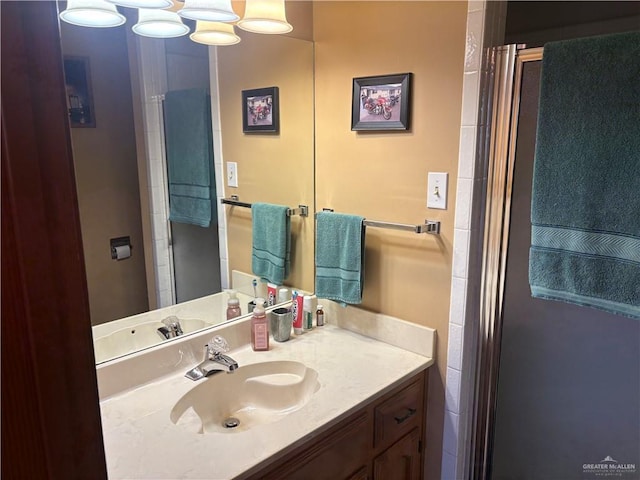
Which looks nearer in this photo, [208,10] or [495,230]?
[208,10]

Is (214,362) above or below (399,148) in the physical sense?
→ below

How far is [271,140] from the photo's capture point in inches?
71.1

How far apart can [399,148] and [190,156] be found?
2.35 feet

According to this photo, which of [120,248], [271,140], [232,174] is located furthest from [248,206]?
[120,248]

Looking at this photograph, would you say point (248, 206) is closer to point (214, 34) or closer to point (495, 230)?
point (214, 34)

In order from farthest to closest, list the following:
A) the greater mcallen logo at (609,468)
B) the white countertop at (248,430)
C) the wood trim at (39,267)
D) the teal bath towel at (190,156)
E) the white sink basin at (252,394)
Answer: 1. the greater mcallen logo at (609,468)
2. the teal bath towel at (190,156)
3. the white sink basin at (252,394)
4. the white countertop at (248,430)
5. the wood trim at (39,267)

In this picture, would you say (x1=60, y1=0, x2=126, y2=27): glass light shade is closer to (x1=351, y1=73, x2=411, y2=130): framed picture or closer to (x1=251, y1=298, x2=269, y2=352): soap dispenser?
(x1=351, y1=73, x2=411, y2=130): framed picture

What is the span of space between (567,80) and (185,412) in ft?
4.54

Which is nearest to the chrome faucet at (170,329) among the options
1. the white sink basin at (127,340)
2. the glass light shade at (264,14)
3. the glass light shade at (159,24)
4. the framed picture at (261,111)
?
the white sink basin at (127,340)

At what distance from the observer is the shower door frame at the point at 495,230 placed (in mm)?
1367

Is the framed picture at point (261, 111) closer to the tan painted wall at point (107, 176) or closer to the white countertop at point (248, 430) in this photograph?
the tan painted wall at point (107, 176)

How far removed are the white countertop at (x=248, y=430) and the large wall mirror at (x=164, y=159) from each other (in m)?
0.19

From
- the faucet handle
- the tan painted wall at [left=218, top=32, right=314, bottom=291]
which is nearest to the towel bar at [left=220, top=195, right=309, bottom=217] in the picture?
the tan painted wall at [left=218, top=32, right=314, bottom=291]

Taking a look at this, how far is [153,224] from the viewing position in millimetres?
1486
